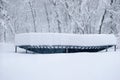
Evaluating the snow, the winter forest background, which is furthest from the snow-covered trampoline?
the winter forest background

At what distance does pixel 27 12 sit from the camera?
1026 inches

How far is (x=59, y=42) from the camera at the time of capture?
40.1 ft

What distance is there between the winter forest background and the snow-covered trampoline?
392 centimetres

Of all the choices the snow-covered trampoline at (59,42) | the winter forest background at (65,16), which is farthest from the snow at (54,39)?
the winter forest background at (65,16)

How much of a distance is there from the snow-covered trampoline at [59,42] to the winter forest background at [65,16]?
392 centimetres

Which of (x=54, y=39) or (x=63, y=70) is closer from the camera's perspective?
(x=63, y=70)

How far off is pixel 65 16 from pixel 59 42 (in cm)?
1136

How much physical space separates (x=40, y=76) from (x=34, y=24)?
19483 mm

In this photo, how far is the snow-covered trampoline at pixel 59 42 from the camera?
39.9 ft

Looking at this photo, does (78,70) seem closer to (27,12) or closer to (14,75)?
(14,75)

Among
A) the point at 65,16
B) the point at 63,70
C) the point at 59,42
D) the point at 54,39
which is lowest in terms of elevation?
the point at 63,70

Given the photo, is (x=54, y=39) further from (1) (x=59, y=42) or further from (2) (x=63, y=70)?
(2) (x=63, y=70)

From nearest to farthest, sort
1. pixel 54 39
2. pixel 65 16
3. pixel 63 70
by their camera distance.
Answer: pixel 63 70 < pixel 54 39 < pixel 65 16

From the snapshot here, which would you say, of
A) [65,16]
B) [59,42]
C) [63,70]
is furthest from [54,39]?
[65,16]
